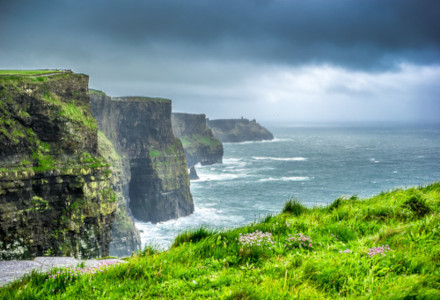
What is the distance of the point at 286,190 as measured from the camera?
105 metres

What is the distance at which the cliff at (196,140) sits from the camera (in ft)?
593

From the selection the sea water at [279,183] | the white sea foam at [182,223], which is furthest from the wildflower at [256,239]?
the white sea foam at [182,223]

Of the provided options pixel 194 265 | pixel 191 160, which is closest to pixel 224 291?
pixel 194 265

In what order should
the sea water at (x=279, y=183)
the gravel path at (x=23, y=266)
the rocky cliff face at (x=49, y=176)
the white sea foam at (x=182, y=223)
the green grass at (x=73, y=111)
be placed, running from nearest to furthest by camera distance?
1. the gravel path at (x=23, y=266)
2. the rocky cliff face at (x=49, y=176)
3. the green grass at (x=73, y=111)
4. the white sea foam at (x=182, y=223)
5. the sea water at (x=279, y=183)

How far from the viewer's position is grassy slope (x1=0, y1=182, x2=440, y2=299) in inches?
144

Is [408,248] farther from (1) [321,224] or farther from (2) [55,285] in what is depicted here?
(2) [55,285]

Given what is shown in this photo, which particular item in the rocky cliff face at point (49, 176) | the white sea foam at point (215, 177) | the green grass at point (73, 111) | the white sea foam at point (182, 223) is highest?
the green grass at point (73, 111)

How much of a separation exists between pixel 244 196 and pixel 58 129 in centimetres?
6969

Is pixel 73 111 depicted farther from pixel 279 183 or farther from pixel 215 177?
pixel 215 177

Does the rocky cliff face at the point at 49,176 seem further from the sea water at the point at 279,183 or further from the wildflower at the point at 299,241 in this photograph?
the wildflower at the point at 299,241

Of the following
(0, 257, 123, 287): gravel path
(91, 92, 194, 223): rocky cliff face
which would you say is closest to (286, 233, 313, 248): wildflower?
(0, 257, 123, 287): gravel path

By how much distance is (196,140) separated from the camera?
187750 mm

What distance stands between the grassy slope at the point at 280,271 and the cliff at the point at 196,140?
172 meters

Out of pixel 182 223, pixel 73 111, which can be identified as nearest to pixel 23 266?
pixel 73 111
